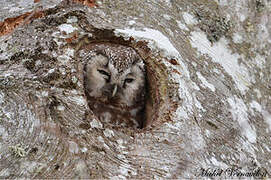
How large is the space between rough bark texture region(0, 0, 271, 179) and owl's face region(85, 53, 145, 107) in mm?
208

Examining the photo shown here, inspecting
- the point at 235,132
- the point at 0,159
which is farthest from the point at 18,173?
the point at 235,132

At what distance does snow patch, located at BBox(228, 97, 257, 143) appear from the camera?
231 centimetres

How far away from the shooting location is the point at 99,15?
238 cm

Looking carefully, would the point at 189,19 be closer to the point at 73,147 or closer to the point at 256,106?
the point at 256,106

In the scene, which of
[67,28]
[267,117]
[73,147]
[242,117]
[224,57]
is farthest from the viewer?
[224,57]

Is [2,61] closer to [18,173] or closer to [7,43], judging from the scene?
[7,43]

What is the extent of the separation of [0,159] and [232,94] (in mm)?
1631

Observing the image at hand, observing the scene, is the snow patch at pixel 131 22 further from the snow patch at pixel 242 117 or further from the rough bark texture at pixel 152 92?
the snow patch at pixel 242 117

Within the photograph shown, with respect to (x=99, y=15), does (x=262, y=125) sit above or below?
below

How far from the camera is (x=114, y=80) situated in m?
2.92

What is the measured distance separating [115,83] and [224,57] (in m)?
0.95

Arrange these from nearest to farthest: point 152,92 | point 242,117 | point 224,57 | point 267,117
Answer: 1. point 242,117
2. point 267,117
3. point 224,57
4. point 152,92

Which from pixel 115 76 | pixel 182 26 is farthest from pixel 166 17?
pixel 115 76

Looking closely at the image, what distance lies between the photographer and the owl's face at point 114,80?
285cm
